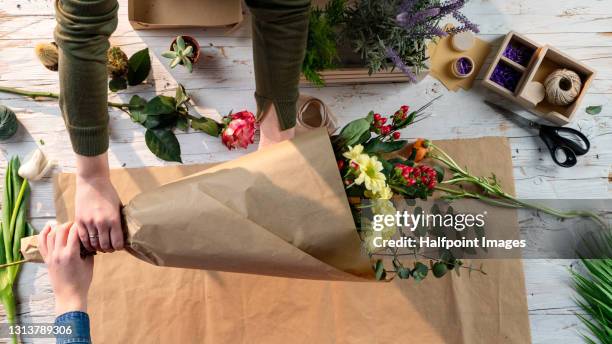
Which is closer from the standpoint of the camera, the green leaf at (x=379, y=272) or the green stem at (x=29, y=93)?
the green leaf at (x=379, y=272)

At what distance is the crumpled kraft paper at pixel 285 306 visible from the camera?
955 mm

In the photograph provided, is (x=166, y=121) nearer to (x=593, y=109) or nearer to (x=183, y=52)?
(x=183, y=52)

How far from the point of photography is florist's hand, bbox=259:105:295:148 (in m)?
0.79

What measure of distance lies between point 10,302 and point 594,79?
4.88 feet

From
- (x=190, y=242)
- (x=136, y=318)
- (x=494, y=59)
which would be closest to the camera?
(x=190, y=242)

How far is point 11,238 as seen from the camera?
1.01m

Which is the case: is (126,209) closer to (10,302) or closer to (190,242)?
(190,242)

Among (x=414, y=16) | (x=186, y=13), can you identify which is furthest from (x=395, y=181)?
(x=186, y=13)

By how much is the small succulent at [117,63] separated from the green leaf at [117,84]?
12mm

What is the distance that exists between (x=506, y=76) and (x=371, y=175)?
1.93ft

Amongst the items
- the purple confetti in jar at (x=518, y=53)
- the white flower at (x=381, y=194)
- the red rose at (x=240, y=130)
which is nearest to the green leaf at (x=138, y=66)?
the red rose at (x=240, y=130)

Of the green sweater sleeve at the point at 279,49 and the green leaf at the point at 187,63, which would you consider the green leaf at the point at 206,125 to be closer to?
the green leaf at the point at 187,63

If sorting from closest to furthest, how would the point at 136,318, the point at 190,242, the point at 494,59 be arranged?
the point at 190,242 → the point at 136,318 → the point at 494,59

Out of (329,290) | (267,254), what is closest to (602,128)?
(329,290)
